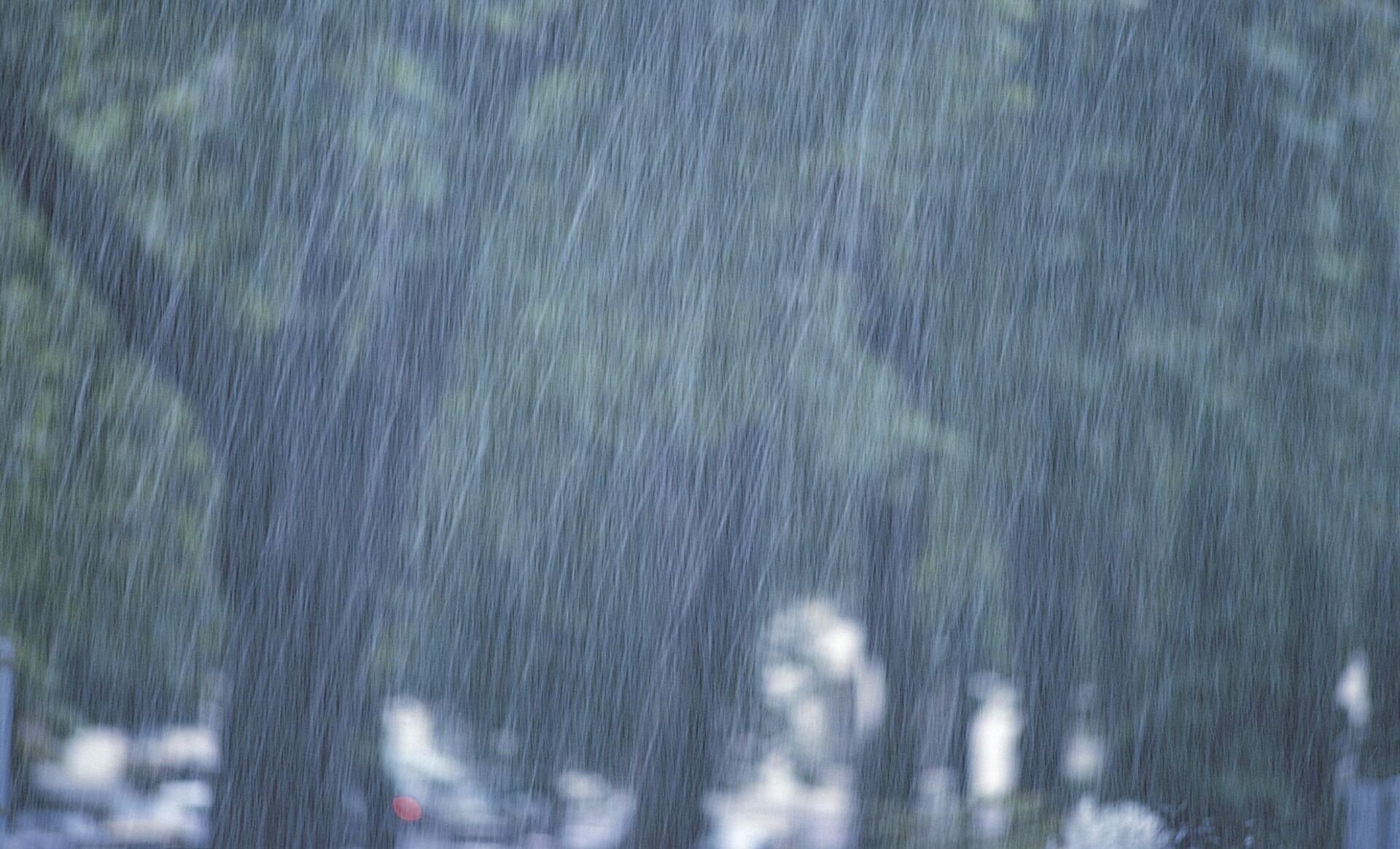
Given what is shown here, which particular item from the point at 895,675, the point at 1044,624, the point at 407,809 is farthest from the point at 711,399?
the point at 407,809

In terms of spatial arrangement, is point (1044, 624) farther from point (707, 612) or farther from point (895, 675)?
point (707, 612)

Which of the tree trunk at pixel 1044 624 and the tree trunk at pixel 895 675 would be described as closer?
the tree trunk at pixel 895 675

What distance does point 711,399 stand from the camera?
724cm

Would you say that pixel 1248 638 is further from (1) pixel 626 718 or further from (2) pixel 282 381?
(2) pixel 282 381

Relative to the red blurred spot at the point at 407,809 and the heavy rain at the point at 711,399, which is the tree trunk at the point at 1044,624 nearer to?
the heavy rain at the point at 711,399

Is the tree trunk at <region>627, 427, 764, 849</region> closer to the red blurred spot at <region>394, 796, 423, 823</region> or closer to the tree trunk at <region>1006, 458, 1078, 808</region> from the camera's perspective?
the tree trunk at <region>1006, 458, 1078, 808</region>

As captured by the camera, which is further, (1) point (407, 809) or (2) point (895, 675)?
(1) point (407, 809)

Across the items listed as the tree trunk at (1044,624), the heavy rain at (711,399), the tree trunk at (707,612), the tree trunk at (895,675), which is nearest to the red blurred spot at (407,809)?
the heavy rain at (711,399)

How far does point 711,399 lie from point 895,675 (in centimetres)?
158

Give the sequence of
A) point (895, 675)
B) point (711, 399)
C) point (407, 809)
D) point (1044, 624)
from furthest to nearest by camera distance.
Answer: point (407, 809) < point (1044, 624) < point (895, 675) < point (711, 399)

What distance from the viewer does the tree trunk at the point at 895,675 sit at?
24.7 ft

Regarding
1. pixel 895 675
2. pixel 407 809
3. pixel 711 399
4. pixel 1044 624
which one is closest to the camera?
pixel 711 399

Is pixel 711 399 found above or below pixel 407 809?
above

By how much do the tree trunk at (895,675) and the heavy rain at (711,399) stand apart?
0.02 m
